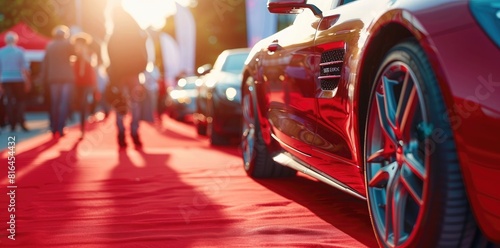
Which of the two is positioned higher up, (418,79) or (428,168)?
(418,79)

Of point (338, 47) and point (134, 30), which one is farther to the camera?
point (134, 30)

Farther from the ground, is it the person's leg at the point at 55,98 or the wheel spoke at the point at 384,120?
the wheel spoke at the point at 384,120

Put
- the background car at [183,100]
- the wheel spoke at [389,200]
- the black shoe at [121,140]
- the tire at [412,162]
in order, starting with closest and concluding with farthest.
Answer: the tire at [412,162]
the wheel spoke at [389,200]
the black shoe at [121,140]
the background car at [183,100]

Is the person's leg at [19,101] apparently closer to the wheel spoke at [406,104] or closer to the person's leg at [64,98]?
the person's leg at [64,98]

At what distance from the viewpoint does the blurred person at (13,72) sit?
53.2 feet

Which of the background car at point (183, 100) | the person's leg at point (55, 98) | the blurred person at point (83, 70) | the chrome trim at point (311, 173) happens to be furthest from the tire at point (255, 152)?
the background car at point (183, 100)

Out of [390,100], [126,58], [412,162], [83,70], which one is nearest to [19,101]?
[83,70]

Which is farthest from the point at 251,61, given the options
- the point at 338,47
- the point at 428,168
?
the point at 428,168

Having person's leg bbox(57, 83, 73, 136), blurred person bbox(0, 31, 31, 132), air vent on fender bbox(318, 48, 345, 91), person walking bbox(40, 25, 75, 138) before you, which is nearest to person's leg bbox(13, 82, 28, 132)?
blurred person bbox(0, 31, 31, 132)

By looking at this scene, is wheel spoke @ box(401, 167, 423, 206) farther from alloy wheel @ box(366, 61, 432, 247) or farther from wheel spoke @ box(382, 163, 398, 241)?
wheel spoke @ box(382, 163, 398, 241)

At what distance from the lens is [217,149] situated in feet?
38.1

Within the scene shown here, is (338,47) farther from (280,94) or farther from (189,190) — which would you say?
(189,190)

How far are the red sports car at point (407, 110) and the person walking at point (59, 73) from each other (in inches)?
385

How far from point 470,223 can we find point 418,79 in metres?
0.53
